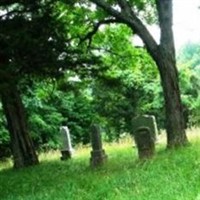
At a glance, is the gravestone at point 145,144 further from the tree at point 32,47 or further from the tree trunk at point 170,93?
the tree at point 32,47

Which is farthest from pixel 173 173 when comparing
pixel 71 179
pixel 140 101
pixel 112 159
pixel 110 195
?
pixel 140 101

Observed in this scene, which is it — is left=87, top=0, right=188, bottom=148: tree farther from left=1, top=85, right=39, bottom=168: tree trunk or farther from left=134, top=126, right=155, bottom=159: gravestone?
left=1, top=85, right=39, bottom=168: tree trunk

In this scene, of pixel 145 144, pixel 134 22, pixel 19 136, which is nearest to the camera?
pixel 145 144

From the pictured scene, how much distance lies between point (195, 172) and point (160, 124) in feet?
124

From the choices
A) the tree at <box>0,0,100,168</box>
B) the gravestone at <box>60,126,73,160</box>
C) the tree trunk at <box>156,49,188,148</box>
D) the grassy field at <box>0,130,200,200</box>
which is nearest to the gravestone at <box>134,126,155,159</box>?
the grassy field at <box>0,130,200,200</box>

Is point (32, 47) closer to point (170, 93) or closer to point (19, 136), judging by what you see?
point (170, 93)

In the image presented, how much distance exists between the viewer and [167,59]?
17797mm

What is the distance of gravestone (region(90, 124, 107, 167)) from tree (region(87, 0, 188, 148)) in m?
1.92

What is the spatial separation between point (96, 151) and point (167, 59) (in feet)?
11.2

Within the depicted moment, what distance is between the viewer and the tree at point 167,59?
17.5m

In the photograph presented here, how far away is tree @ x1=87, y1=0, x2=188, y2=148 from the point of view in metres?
17.5

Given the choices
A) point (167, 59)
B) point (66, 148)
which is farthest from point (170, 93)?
point (66, 148)

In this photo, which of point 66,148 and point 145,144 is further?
point 66,148

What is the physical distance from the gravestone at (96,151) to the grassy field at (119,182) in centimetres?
26
